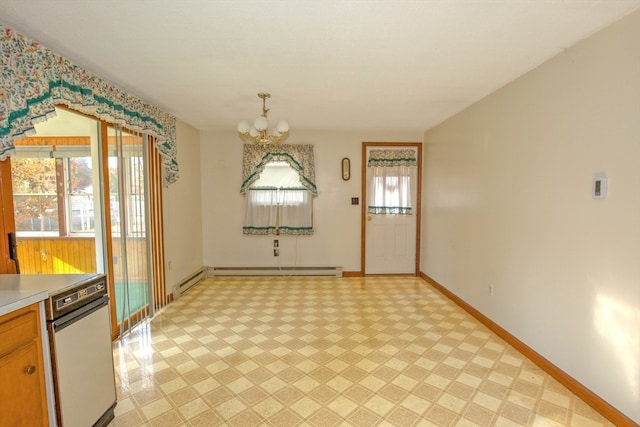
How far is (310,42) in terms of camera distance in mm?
2018

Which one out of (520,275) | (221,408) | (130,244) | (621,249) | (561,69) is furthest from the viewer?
(130,244)

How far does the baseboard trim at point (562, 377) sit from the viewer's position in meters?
1.80

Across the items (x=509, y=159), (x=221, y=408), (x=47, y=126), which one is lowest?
(x=221, y=408)

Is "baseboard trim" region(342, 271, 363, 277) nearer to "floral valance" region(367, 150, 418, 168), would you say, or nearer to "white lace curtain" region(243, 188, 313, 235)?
"white lace curtain" region(243, 188, 313, 235)

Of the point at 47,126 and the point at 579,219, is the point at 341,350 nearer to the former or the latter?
the point at 579,219

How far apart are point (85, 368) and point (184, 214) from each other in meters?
2.87

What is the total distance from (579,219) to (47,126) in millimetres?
4708

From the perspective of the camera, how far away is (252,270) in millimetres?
4992

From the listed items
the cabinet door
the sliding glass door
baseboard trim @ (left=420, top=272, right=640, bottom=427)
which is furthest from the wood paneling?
baseboard trim @ (left=420, top=272, right=640, bottom=427)

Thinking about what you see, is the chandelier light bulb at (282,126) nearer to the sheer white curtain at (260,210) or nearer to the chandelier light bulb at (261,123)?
the chandelier light bulb at (261,123)

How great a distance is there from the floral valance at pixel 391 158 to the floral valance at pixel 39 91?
3335mm

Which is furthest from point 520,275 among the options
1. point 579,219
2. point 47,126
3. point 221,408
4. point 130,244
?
point 47,126

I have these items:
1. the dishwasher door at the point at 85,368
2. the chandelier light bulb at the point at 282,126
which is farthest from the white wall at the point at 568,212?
the dishwasher door at the point at 85,368

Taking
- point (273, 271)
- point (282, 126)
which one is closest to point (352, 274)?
point (273, 271)
